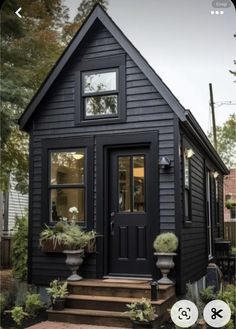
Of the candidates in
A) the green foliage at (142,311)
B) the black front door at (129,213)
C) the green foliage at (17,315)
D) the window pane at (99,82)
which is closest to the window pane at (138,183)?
the black front door at (129,213)

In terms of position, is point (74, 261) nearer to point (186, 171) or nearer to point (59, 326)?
point (59, 326)

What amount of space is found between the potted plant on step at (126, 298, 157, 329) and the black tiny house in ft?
3.24

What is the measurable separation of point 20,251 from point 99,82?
Result: 10.5 feet

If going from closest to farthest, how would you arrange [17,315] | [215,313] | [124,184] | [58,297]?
[215,313] < [17,315] < [58,297] < [124,184]

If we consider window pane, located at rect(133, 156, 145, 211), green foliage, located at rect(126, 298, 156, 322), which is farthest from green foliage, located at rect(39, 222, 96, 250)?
green foliage, located at rect(126, 298, 156, 322)

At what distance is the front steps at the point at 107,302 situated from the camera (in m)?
4.96

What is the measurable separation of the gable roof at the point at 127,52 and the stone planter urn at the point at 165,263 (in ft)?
5.98

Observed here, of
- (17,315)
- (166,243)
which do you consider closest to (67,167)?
(166,243)

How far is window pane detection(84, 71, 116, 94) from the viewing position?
248 inches

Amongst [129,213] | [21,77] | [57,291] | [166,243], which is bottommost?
[57,291]

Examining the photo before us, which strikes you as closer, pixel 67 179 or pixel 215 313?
pixel 215 313

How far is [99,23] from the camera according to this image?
628cm

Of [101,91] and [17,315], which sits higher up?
[101,91]

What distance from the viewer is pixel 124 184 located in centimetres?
618
